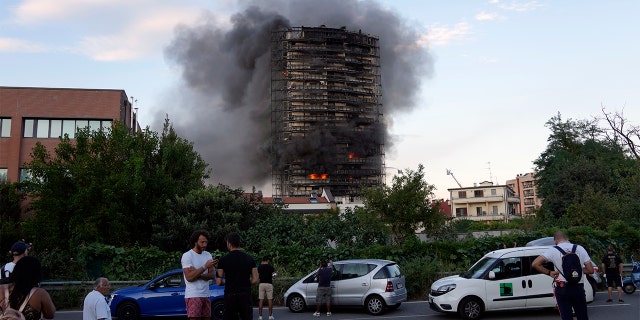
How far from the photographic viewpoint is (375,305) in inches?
539

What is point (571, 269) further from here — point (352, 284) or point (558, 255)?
point (352, 284)

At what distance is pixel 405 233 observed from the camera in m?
35.5

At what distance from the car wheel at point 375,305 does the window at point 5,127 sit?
131ft

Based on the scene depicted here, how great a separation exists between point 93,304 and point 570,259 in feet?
21.5

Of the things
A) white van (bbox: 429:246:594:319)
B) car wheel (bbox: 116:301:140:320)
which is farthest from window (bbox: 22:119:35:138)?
white van (bbox: 429:246:594:319)

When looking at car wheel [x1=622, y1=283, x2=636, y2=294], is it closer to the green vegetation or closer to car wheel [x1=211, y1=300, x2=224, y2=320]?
the green vegetation

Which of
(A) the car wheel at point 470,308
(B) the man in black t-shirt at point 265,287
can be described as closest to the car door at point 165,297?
(B) the man in black t-shirt at point 265,287

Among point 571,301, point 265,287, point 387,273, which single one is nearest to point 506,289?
point 387,273

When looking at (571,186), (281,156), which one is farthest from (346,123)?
(571,186)

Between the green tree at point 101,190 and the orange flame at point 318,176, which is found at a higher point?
the orange flame at point 318,176

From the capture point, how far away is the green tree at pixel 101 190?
2605 centimetres

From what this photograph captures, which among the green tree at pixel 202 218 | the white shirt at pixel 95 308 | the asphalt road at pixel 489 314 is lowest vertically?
the asphalt road at pixel 489 314

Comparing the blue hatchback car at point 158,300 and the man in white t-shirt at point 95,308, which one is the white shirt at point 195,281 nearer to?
the man in white t-shirt at point 95,308

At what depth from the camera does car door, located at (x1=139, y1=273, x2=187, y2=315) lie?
13.2 metres
